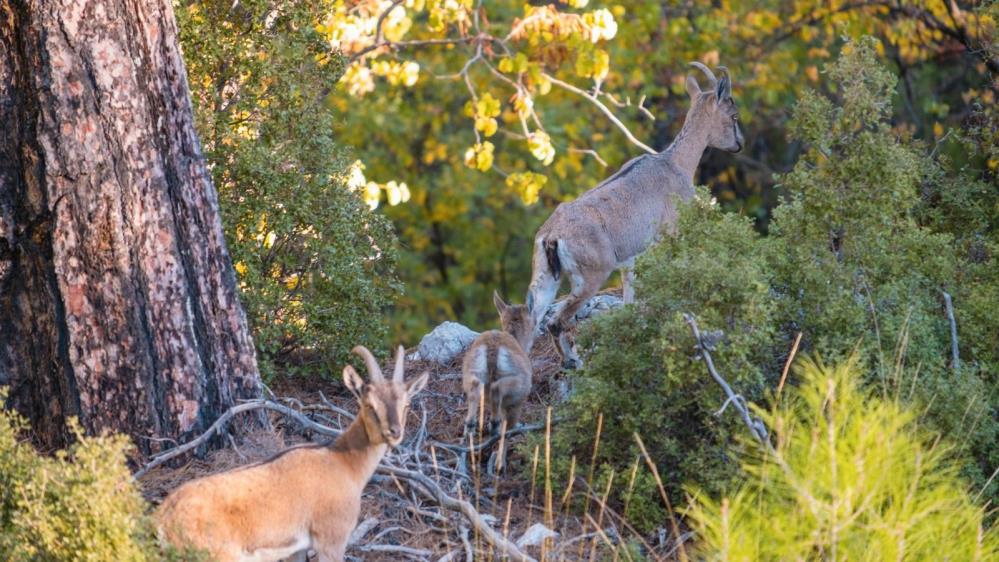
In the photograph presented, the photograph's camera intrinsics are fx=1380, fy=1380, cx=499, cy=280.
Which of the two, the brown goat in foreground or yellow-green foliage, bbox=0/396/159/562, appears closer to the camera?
yellow-green foliage, bbox=0/396/159/562

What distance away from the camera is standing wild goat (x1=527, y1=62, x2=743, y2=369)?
10812 mm

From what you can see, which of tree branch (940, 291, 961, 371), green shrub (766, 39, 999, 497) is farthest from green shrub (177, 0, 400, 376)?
tree branch (940, 291, 961, 371)

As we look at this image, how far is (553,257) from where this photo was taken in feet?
35.6

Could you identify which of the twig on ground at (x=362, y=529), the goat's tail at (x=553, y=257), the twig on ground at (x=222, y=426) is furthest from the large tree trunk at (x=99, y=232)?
the goat's tail at (x=553, y=257)

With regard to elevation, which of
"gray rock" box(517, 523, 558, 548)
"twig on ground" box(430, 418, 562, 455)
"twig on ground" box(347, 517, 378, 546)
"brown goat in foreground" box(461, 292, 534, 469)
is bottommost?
"gray rock" box(517, 523, 558, 548)

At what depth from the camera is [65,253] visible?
7.66 metres

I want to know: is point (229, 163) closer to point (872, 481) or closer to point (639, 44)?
point (872, 481)

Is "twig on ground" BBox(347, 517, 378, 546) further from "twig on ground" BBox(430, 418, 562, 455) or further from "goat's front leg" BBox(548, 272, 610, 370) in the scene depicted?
"goat's front leg" BBox(548, 272, 610, 370)

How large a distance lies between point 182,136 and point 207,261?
0.74 meters

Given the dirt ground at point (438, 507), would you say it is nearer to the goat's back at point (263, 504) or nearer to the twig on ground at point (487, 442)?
the twig on ground at point (487, 442)

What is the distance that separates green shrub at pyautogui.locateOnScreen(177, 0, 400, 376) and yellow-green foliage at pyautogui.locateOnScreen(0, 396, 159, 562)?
3.15 meters

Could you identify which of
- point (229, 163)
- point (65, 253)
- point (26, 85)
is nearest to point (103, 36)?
point (26, 85)

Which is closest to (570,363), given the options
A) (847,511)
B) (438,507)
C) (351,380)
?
(438,507)

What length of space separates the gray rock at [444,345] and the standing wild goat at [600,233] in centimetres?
74
